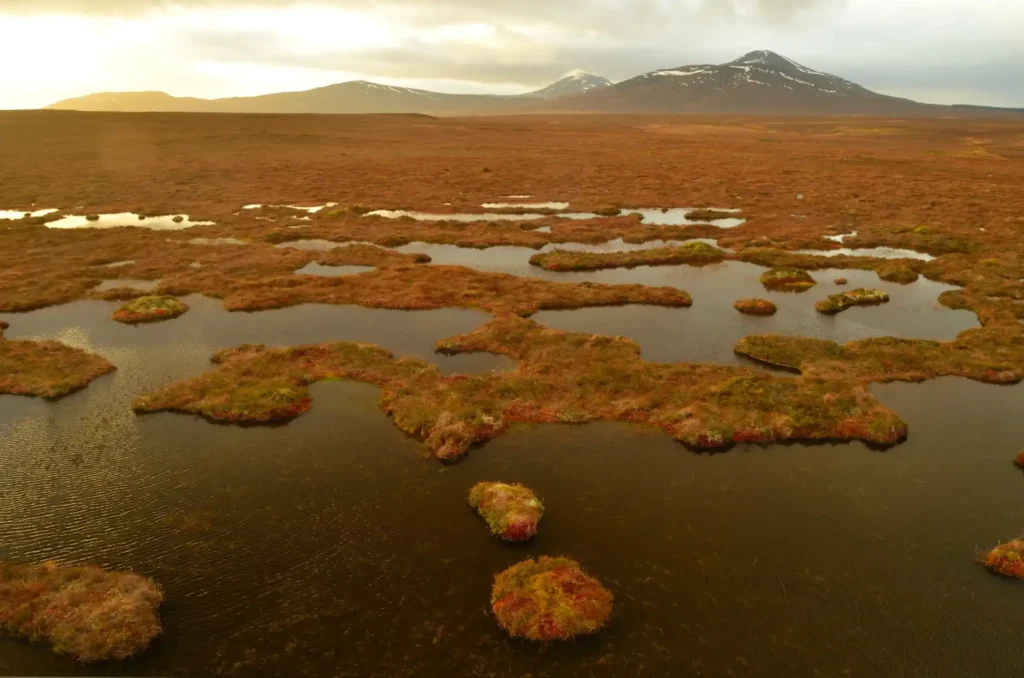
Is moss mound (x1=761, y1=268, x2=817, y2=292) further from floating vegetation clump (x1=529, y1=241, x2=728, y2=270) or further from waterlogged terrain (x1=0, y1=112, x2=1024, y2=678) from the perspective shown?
floating vegetation clump (x1=529, y1=241, x2=728, y2=270)

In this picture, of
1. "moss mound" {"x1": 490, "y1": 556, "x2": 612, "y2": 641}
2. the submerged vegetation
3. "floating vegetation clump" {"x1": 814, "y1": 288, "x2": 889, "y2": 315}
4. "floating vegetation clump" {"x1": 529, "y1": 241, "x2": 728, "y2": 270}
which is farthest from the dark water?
"floating vegetation clump" {"x1": 529, "y1": 241, "x2": 728, "y2": 270}

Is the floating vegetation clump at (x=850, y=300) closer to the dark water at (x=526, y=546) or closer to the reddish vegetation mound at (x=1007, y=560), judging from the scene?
the dark water at (x=526, y=546)

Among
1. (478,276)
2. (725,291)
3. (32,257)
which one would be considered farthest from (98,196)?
(725,291)

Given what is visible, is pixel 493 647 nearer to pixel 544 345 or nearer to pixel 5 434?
pixel 544 345

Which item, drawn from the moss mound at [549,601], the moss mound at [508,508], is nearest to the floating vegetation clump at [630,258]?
the moss mound at [508,508]

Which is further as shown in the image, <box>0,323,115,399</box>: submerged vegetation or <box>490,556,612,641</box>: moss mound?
<box>0,323,115,399</box>: submerged vegetation

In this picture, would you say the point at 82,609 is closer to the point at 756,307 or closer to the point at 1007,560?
the point at 1007,560
